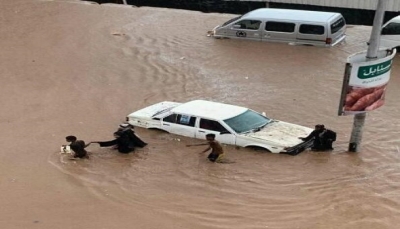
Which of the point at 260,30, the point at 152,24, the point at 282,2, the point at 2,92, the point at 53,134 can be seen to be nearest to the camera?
the point at 53,134

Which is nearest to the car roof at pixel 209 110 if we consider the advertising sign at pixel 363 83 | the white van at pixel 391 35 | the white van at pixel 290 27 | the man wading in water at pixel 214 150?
the man wading in water at pixel 214 150

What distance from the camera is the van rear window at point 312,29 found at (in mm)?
19844

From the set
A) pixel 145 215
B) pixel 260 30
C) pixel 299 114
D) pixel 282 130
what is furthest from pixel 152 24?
pixel 145 215

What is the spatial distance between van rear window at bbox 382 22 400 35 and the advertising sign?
831cm

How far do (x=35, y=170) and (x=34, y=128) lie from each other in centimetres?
246

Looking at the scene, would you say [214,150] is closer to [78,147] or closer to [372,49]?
[78,147]

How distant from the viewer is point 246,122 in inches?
491

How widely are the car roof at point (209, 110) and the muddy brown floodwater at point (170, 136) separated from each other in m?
0.64

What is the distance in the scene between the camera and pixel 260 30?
20688 millimetres

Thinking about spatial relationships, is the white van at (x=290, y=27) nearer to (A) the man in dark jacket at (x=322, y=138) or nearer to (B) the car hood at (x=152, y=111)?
(B) the car hood at (x=152, y=111)

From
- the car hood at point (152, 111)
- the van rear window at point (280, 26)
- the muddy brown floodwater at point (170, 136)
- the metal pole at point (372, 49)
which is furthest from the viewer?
the van rear window at point (280, 26)

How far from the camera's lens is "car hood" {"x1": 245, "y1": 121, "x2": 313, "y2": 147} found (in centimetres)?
1189

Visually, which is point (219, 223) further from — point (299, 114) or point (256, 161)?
point (299, 114)

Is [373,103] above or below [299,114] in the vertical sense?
above
